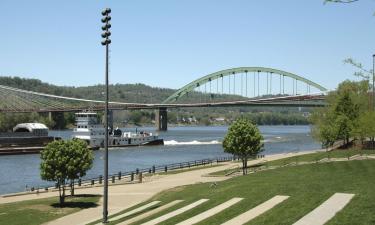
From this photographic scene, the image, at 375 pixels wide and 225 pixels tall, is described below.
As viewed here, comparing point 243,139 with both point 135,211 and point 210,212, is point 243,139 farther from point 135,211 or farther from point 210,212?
point 210,212

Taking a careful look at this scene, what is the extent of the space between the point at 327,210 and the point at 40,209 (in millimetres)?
19087

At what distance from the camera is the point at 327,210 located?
1762 centimetres

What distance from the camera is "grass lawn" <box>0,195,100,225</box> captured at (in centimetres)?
2769

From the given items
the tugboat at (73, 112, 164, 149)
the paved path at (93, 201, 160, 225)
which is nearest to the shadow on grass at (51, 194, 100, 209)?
the paved path at (93, 201, 160, 225)

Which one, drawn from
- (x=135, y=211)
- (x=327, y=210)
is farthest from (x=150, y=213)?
(x=327, y=210)

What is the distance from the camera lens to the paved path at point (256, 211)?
17984mm

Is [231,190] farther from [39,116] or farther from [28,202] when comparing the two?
[39,116]

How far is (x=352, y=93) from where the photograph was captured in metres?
70.2

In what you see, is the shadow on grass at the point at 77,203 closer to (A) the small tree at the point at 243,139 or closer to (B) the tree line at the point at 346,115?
(A) the small tree at the point at 243,139

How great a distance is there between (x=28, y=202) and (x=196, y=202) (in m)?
15.2

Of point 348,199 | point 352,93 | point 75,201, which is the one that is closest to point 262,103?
point 352,93

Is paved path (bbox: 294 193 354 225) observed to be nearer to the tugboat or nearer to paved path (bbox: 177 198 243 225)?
paved path (bbox: 177 198 243 225)

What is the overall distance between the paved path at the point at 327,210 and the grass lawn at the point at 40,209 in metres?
15.2

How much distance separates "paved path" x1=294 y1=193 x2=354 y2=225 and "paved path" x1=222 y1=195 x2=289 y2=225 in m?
1.94
